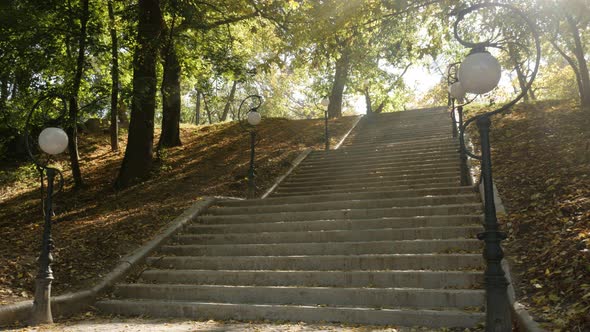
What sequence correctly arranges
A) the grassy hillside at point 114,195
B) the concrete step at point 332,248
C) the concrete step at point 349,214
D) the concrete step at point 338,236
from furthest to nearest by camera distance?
the concrete step at point 349,214 → the grassy hillside at point 114,195 → the concrete step at point 338,236 → the concrete step at point 332,248

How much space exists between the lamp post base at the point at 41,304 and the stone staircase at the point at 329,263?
0.77m

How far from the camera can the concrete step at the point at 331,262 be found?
20.1ft

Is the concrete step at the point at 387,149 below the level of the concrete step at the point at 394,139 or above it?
below

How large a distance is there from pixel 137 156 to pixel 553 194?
415 inches

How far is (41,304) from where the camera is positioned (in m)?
5.92

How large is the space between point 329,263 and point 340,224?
1.34 metres

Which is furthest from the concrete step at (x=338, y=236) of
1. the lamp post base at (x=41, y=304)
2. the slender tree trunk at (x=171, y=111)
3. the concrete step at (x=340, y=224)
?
the slender tree trunk at (x=171, y=111)

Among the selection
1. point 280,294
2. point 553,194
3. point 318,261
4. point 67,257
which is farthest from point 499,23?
point 67,257

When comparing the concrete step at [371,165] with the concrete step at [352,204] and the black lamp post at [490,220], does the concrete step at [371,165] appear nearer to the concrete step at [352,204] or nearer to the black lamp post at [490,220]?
the concrete step at [352,204]

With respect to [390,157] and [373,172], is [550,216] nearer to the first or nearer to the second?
[373,172]

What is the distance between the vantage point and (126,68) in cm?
1542

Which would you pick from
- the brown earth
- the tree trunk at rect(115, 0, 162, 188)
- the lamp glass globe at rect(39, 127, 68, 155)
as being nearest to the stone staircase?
the brown earth

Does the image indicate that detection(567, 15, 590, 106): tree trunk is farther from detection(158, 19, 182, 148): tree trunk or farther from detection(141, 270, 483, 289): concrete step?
detection(158, 19, 182, 148): tree trunk

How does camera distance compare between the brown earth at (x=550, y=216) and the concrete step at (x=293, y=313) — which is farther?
the concrete step at (x=293, y=313)
